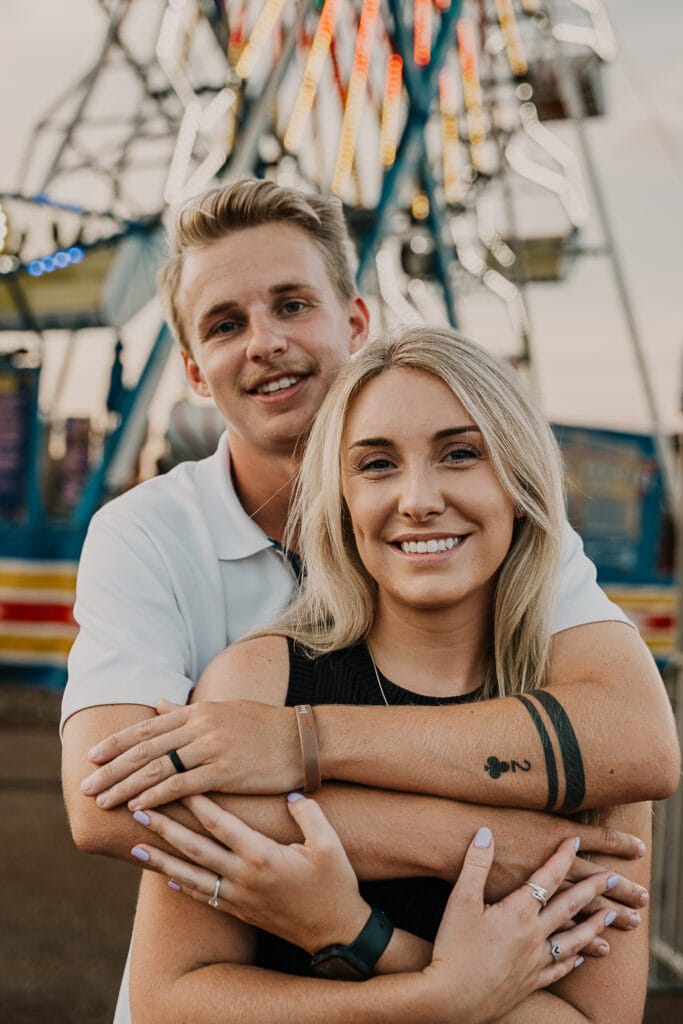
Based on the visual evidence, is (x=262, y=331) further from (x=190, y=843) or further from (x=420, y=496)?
(x=190, y=843)

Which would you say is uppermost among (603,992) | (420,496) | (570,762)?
(420,496)

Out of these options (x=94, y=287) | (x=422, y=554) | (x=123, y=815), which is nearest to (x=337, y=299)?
(x=422, y=554)

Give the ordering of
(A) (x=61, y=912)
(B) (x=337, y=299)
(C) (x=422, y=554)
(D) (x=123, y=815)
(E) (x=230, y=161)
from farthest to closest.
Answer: (E) (x=230, y=161) < (A) (x=61, y=912) < (B) (x=337, y=299) < (C) (x=422, y=554) < (D) (x=123, y=815)

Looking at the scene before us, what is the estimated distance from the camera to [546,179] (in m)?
14.5

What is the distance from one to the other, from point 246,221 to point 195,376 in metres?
0.36

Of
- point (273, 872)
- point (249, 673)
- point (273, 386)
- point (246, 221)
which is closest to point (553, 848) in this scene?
point (273, 872)

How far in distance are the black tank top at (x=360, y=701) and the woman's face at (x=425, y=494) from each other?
0.15 metres

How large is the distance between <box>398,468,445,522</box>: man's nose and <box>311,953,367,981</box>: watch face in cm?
63

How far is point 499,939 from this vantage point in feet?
5.10

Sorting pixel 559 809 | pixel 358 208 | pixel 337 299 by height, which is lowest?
pixel 559 809

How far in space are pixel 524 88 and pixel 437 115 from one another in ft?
5.11

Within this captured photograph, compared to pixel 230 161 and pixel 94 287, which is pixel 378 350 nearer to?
pixel 94 287

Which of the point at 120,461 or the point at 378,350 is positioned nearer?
the point at 378,350

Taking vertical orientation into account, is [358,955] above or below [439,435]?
below
